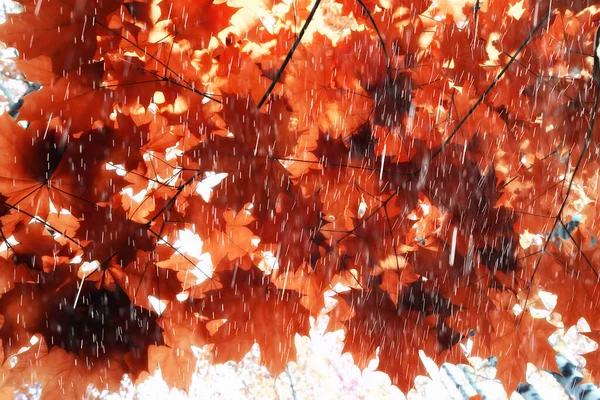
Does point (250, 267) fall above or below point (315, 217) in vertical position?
below

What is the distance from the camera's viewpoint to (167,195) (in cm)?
94

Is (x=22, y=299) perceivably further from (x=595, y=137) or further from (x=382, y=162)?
(x=595, y=137)

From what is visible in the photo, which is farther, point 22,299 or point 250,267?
point 250,267

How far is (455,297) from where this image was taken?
1124 mm

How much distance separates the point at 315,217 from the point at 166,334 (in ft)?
1.23

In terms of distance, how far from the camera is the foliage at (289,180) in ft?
2.85

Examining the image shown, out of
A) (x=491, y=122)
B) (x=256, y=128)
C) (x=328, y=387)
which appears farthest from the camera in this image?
(x=328, y=387)

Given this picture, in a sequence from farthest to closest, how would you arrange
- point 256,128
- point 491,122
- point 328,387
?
point 328,387, point 491,122, point 256,128

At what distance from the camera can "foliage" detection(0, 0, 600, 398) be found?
87 centimetres

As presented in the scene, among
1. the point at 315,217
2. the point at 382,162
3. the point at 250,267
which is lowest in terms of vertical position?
the point at 250,267

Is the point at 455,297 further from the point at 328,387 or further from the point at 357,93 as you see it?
the point at 328,387

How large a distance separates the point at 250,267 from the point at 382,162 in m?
0.34

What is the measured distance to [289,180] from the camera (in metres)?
0.93

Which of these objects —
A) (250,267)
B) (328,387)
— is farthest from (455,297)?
(328,387)
